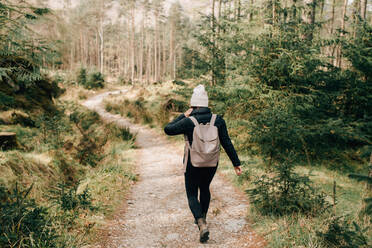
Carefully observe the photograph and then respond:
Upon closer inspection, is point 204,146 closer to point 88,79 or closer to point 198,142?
point 198,142

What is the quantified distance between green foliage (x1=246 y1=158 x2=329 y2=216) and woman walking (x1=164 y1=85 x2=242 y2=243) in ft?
2.45

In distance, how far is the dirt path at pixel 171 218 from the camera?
351 centimetres

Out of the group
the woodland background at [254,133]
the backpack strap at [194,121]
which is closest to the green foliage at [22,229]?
the woodland background at [254,133]

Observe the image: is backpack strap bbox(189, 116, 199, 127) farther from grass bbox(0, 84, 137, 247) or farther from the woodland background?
grass bbox(0, 84, 137, 247)

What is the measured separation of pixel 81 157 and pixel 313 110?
6.59 meters

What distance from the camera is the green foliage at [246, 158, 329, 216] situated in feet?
11.5

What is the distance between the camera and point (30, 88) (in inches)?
423

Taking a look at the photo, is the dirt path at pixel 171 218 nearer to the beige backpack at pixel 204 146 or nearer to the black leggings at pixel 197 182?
the black leggings at pixel 197 182

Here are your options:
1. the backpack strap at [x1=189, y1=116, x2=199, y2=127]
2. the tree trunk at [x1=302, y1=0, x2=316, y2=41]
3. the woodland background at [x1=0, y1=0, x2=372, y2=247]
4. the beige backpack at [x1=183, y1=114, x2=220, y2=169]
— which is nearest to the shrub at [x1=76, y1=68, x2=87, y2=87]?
the woodland background at [x1=0, y1=0, x2=372, y2=247]

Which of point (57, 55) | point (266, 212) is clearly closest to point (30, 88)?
point (57, 55)

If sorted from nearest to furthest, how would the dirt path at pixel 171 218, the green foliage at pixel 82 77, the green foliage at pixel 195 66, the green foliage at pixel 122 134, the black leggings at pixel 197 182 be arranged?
the black leggings at pixel 197 182 < the dirt path at pixel 171 218 < the green foliage at pixel 195 66 < the green foliage at pixel 122 134 < the green foliage at pixel 82 77

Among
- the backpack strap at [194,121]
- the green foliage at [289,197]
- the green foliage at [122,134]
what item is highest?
the backpack strap at [194,121]

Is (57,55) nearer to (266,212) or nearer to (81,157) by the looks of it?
(81,157)

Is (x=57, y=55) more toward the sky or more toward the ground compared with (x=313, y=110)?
more toward the sky
